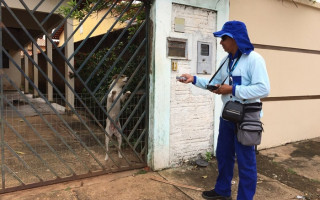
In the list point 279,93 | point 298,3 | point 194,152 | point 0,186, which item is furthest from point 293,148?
point 0,186

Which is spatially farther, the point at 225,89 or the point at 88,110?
the point at 88,110

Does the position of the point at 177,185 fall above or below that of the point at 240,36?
below

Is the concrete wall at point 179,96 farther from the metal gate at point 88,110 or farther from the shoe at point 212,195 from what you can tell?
the shoe at point 212,195

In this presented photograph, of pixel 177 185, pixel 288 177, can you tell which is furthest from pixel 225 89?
pixel 288 177

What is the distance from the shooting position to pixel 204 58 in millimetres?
4285

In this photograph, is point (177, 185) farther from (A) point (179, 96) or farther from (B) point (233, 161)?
(A) point (179, 96)

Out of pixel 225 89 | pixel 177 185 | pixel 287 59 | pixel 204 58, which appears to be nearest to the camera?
pixel 225 89

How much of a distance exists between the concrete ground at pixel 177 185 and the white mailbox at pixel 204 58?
1.49 metres

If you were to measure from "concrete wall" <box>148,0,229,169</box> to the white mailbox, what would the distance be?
10 centimetres

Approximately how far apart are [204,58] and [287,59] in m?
2.31

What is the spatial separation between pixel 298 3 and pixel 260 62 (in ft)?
12.6

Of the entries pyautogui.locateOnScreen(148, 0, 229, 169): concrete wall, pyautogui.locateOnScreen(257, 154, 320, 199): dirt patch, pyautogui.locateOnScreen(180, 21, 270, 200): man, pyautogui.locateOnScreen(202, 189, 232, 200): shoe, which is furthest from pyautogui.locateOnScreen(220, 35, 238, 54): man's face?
pyautogui.locateOnScreen(257, 154, 320, 199): dirt patch

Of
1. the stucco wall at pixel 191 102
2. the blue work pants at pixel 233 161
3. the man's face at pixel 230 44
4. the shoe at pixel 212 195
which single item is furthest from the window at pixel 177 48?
the shoe at pixel 212 195

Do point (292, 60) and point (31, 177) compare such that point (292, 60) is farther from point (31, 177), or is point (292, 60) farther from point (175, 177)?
point (31, 177)
